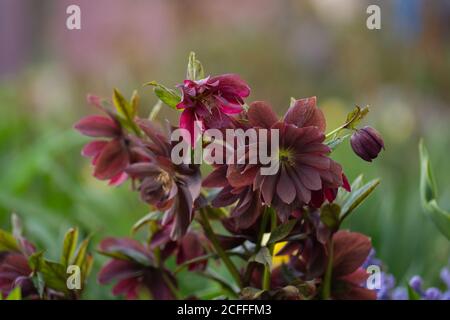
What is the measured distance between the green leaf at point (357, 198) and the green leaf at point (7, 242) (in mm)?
273

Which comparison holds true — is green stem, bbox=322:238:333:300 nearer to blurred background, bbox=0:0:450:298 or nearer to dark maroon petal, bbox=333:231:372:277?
dark maroon petal, bbox=333:231:372:277

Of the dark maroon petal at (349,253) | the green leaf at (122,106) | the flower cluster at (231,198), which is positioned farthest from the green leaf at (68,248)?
the dark maroon petal at (349,253)

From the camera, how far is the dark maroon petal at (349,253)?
66 centimetres

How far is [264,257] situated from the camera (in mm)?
593

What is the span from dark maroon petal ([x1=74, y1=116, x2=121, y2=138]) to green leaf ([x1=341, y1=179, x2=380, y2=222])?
213 mm

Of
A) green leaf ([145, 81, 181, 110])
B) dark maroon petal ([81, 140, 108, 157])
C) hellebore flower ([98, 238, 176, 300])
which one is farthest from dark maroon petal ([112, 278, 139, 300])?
green leaf ([145, 81, 181, 110])

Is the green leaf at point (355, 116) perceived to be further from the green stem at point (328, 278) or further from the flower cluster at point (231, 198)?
the green stem at point (328, 278)

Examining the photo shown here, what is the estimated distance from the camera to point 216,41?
331cm

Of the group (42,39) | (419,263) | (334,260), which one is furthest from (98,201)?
(42,39)

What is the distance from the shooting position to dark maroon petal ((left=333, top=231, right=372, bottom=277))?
66 centimetres

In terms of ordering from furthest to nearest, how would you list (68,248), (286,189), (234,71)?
(234,71)
(68,248)
(286,189)

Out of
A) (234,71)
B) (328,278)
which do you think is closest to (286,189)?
(328,278)

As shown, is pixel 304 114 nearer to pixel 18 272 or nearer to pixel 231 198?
pixel 231 198

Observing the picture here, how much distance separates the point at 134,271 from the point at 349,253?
19 centimetres
